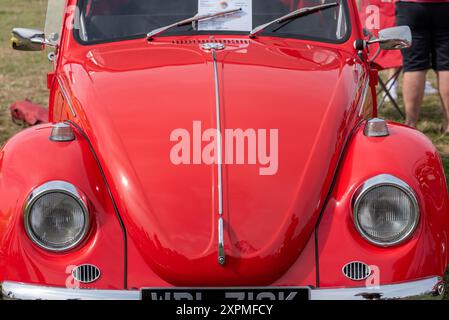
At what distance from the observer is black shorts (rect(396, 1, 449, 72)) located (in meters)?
7.72

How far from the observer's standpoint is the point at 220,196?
3.54m

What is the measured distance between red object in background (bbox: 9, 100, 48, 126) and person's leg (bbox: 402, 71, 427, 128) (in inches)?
129

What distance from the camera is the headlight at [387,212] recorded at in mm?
3494

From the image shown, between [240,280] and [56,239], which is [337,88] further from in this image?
[56,239]

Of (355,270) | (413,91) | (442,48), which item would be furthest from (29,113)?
(355,270)

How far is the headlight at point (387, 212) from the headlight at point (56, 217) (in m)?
1.07

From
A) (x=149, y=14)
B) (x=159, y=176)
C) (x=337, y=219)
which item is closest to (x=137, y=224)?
(x=159, y=176)

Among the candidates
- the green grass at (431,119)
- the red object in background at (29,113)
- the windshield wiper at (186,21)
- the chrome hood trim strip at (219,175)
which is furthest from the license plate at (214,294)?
the red object in background at (29,113)

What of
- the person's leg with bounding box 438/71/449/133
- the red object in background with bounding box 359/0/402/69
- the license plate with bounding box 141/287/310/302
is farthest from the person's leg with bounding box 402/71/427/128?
the license plate with bounding box 141/287/310/302

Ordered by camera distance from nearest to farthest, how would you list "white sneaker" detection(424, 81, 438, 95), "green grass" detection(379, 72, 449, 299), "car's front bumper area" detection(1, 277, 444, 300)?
"car's front bumper area" detection(1, 277, 444, 300)
"green grass" detection(379, 72, 449, 299)
"white sneaker" detection(424, 81, 438, 95)

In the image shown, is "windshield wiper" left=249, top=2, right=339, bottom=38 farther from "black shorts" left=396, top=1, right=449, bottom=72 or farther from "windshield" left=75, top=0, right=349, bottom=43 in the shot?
"black shorts" left=396, top=1, right=449, bottom=72

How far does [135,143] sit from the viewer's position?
3725 mm

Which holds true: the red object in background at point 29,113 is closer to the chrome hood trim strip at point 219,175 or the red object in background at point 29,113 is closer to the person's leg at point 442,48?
the person's leg at point 442,48
